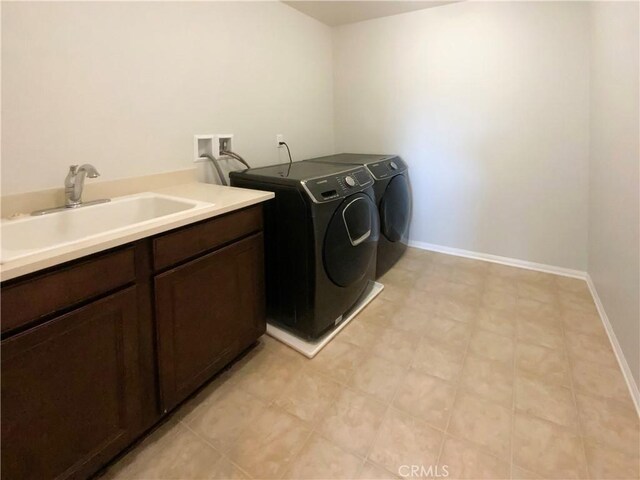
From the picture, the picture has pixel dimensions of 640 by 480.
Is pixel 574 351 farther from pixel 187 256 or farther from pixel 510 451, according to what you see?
pixel 187 256

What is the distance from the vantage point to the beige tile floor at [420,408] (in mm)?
1159

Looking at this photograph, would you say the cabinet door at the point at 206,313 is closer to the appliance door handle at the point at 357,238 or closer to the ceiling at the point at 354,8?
the appliance door handle at the point at 357,238

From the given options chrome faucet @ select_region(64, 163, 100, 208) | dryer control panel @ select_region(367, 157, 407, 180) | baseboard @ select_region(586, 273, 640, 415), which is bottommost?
baseboard @ select_region(586, 273, 640, 415)

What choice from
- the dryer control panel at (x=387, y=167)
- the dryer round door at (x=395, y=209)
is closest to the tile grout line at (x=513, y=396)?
the dryer round door at (x=395, y=209)

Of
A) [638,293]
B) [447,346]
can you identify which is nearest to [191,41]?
[447,346]

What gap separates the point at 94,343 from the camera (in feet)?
3.26

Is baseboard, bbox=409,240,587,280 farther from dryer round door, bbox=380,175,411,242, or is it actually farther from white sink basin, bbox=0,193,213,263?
white sink basin, bbox=0,193,213,263

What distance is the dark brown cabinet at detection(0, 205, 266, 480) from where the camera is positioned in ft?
2.79

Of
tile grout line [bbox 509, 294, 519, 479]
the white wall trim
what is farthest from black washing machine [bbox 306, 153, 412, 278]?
tile grout line [bbox 509, 294, 519, 479]

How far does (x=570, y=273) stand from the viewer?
2.52m

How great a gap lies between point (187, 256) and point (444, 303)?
1.63 m

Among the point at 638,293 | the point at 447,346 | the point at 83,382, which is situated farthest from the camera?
the point at 447,346

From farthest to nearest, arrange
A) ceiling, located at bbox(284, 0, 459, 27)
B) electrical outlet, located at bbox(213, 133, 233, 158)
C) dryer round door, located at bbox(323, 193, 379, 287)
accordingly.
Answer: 1. ceiling, located at bbox(284, 0, 459, 27)
2. electrical outlet, located at bbox(213, 133, 233, 158)
3. dryer round door, located at bbox(323, 193, 379, 287)

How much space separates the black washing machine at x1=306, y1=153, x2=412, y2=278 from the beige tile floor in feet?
1.88
